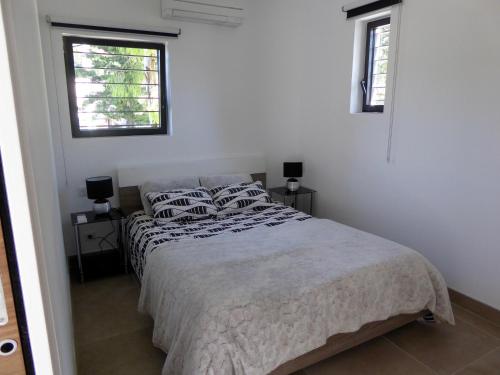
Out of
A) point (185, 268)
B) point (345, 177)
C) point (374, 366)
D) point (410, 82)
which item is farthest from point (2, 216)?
point (345, 177)

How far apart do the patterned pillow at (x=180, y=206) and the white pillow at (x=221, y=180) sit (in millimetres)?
359

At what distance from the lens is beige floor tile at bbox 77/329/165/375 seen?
2.06 metres

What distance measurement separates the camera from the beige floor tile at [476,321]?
2.47 m

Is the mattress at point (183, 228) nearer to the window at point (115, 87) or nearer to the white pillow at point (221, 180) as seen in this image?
the white pillow at point (221, 180)

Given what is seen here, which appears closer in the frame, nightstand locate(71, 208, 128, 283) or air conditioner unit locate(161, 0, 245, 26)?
nightstand locate(71, 208, 128, 283)

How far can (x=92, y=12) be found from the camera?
3.12m

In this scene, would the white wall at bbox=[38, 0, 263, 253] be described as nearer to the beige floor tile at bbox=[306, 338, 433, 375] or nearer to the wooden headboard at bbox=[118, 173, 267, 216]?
the wooden headboard at bbox=[118, 173, 267, 216]

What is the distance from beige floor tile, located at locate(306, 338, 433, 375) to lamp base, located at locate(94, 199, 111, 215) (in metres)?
2.13

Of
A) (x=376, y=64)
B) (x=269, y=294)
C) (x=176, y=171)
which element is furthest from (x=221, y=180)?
(x=269, y=294)

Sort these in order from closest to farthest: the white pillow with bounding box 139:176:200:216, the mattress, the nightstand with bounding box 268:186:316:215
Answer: the mattress < the white pillow with bounding box 139:176:200:216 < the nightstand with bounding box 268:186:316:215

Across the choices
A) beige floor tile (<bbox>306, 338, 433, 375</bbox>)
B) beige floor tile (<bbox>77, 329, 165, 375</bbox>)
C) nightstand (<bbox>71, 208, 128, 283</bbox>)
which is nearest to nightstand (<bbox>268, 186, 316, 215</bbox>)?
A: nightstand (<bbox>71, 208, 128, 283</bbox>)

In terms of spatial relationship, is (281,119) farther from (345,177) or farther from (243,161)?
(345,177)

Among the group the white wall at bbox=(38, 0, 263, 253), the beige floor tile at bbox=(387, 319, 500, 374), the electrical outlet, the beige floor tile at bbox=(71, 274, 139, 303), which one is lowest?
the beige floor tile at bbox=(387, 319, 500, 374)

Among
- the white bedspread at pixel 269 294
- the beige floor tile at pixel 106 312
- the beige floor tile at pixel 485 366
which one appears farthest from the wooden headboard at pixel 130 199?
the beige floor tile at pixel 485 366
